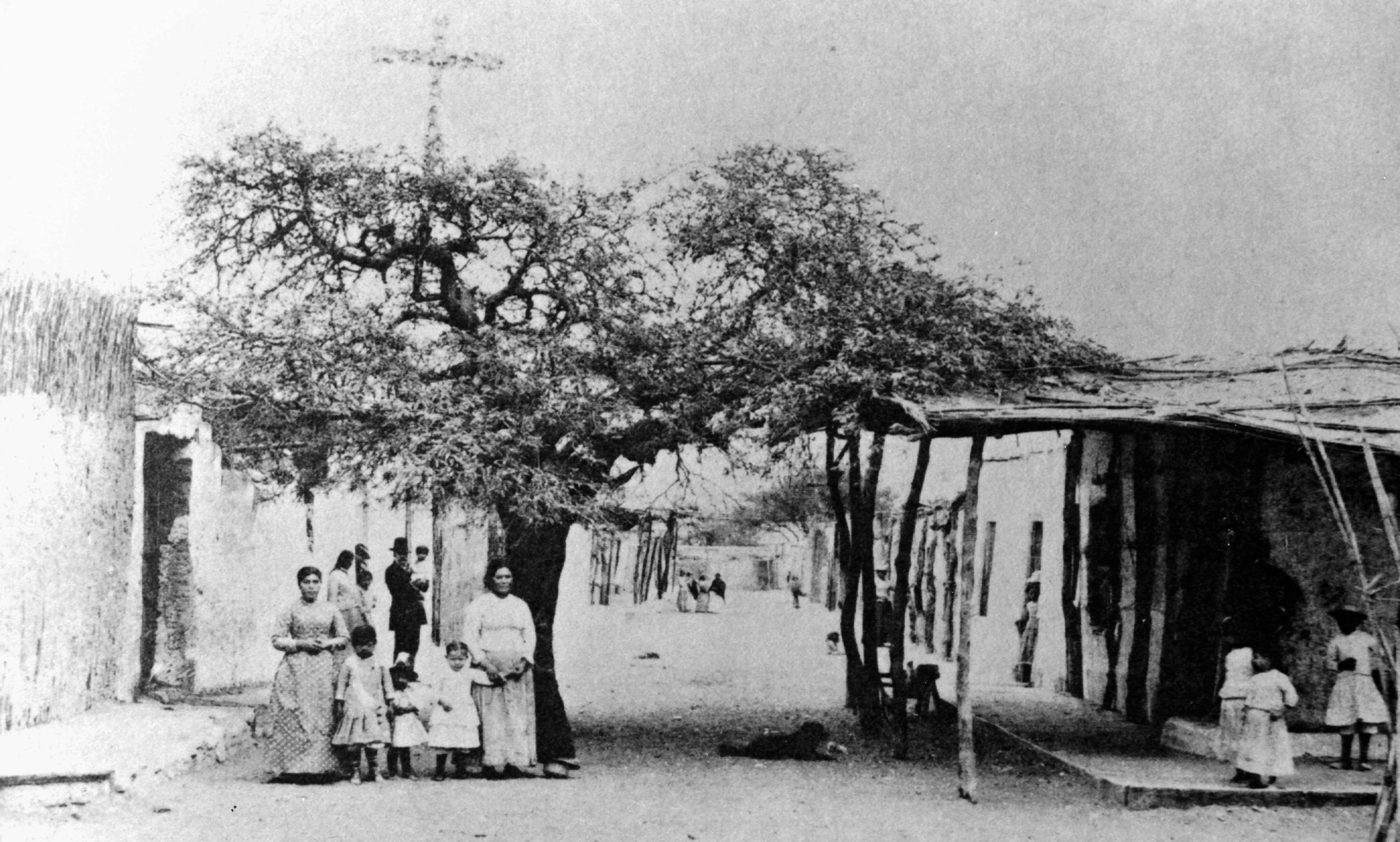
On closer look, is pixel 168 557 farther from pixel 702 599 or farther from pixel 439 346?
pixel 702 599

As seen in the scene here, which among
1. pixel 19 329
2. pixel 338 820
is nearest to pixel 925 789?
pixel 338 820

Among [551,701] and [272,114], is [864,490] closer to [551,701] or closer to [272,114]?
[551,701]

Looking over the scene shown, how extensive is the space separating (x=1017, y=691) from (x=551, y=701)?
6.81 meters

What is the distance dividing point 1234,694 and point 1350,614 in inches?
41.1

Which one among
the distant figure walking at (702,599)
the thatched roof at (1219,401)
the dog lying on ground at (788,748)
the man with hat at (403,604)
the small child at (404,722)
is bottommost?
the distant figure walking at (702,599)

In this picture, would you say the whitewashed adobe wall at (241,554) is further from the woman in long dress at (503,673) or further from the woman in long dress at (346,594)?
the woman in long dress at (503,673)

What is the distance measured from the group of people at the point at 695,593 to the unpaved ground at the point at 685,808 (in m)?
18.8

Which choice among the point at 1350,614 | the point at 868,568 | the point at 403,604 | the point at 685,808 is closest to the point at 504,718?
the point at 685,808

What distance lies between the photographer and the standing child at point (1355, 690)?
8.79m

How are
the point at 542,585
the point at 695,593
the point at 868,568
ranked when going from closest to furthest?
the point at 542,585, the point at 868,568, the point at 695,593

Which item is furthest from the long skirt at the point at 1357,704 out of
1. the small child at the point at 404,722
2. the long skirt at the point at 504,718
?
the small child at the point at 404,722

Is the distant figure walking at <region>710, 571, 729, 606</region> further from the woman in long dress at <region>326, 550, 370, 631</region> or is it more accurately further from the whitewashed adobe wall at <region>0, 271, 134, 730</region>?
the whitewashed adobe wall at <region>0, 271, 134, 730</region>

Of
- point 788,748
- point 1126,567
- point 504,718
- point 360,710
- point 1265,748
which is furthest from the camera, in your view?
point 1126,567

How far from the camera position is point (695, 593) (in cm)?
3083
